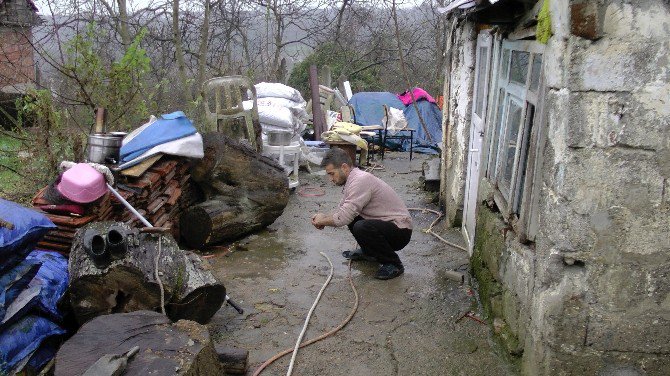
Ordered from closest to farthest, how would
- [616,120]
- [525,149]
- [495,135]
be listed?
[616,120]
[525,149]
[495,135]

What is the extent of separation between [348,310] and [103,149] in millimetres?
2978

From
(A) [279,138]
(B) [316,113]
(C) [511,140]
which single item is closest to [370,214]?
(C) [511,140]

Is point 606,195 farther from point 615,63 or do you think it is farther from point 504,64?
point 504,64

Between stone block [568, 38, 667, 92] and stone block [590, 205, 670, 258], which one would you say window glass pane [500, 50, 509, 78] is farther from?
stone block [590, 205, 670, 258]

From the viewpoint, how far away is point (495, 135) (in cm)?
506

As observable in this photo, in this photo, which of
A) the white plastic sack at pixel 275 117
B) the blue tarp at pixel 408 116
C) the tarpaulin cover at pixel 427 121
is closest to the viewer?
the white plastic sack at pixel 275 117

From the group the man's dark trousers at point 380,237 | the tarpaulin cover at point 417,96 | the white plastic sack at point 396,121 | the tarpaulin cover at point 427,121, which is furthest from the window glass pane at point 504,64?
the tarpaulin cover at point 417,96

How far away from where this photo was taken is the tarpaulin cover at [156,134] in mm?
5508

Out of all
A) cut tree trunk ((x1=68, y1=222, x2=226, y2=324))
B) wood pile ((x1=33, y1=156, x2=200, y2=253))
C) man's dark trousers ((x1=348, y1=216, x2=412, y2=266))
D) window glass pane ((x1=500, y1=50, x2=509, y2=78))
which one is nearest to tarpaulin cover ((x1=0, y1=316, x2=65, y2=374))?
cut tree trunk ((x1=68, y1=222, x2=226, y2=324))

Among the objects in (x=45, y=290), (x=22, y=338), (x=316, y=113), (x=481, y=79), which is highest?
(x=481, y=79)

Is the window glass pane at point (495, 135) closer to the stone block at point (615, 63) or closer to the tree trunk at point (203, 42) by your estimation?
the stone block at point (615, 63)

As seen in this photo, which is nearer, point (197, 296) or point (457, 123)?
point (197, 296)

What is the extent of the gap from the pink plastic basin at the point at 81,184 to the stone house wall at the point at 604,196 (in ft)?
11.7

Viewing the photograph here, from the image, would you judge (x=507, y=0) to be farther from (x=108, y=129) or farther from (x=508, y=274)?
(x=108, y=129)
